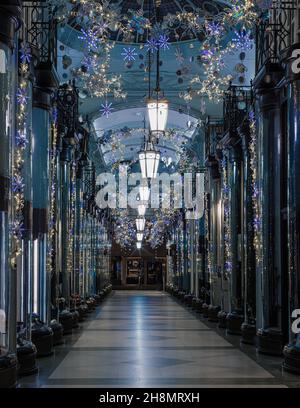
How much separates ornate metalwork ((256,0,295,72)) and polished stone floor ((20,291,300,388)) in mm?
4921

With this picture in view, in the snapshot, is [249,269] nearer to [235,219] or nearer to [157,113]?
[235,219]

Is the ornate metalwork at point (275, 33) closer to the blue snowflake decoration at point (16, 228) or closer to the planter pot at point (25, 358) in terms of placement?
the blue snowflake decoration at point (16, 228)

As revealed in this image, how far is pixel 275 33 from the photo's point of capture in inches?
488

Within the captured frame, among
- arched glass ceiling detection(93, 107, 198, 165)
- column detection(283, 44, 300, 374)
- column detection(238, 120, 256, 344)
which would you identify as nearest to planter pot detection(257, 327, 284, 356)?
column detection(238, 120, 256, 344)

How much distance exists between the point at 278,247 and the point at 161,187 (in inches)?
1062

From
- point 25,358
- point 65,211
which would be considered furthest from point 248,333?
point 25,358

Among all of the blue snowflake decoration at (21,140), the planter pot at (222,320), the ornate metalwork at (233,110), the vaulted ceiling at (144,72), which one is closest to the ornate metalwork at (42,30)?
the vaulted ceiling at (144,72)

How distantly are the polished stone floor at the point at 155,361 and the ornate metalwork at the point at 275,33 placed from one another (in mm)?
4921

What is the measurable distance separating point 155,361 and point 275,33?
5.51 metres

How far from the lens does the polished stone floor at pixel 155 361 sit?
32.4 feet

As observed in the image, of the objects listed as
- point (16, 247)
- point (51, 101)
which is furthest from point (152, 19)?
point (16, 247)

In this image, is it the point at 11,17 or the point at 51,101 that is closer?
the point at 11,17

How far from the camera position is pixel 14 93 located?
9414mm
